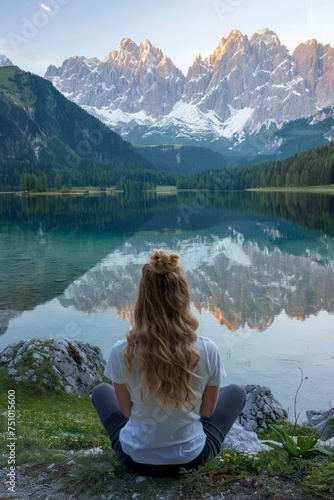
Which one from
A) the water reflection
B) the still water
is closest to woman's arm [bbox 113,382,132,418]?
the still water

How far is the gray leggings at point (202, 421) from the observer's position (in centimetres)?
668

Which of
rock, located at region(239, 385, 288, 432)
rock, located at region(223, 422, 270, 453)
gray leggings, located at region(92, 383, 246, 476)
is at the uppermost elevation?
gray leggings, located at region(92, 383, 246, 476)

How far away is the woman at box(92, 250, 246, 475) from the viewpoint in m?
5.88

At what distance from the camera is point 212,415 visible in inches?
291

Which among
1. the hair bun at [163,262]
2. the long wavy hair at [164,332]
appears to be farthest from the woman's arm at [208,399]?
the hair bun at [163,262]

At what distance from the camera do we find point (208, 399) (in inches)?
259

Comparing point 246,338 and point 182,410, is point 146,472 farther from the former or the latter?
point 246,338

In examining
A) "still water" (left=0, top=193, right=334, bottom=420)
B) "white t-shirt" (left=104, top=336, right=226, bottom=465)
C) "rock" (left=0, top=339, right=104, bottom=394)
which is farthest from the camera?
"still water" (left=0, top=193, right=334, bottom=420)

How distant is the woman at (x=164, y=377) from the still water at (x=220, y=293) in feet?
32.2

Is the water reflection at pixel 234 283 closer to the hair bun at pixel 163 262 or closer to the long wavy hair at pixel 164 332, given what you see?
the long wavy hair at pixel 164 332

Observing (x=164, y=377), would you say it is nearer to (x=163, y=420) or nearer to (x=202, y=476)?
(x=163, y=420)

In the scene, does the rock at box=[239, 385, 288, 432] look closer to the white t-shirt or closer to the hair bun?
the white t-shirt

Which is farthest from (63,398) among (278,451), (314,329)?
(314,329)

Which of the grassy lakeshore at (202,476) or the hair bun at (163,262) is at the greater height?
the hair bun at (163,262)
